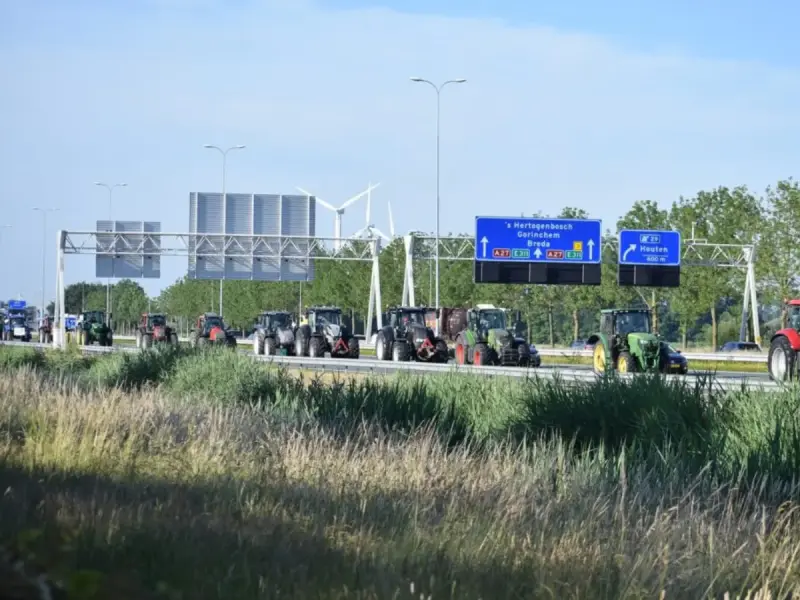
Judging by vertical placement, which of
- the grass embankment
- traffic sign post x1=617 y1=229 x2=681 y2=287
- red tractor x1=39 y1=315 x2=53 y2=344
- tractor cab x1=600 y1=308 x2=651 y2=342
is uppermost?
traffic sign post x1=617 y1=229 x2=681 y2=287

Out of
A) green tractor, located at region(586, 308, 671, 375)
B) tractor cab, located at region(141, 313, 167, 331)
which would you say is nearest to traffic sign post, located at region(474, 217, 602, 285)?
green tractor, located at region(586, 308, 671, 375)

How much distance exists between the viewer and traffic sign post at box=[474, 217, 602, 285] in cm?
5284

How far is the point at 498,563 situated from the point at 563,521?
1654 millimetres

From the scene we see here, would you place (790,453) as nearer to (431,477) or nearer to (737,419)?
(737,419)

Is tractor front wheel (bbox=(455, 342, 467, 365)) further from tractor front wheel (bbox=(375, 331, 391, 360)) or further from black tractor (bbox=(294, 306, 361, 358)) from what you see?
black tractor (bbox=(294, 306, 361, 358))

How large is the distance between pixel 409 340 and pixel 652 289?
27.1 metres

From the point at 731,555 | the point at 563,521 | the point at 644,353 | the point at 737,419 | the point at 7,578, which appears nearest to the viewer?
the point at 7,578

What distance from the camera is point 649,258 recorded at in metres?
55.7

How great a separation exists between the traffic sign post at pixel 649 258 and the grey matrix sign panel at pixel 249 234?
1842cm

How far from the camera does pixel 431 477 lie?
10.7 metres

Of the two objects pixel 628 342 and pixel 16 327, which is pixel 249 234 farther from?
pixel 16 327

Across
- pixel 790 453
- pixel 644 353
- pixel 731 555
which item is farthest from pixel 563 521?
pixel 644 353

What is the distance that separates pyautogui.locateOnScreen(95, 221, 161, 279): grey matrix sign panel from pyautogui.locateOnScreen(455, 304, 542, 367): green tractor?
2562 cm

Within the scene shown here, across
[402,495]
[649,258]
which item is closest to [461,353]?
[649,258]
